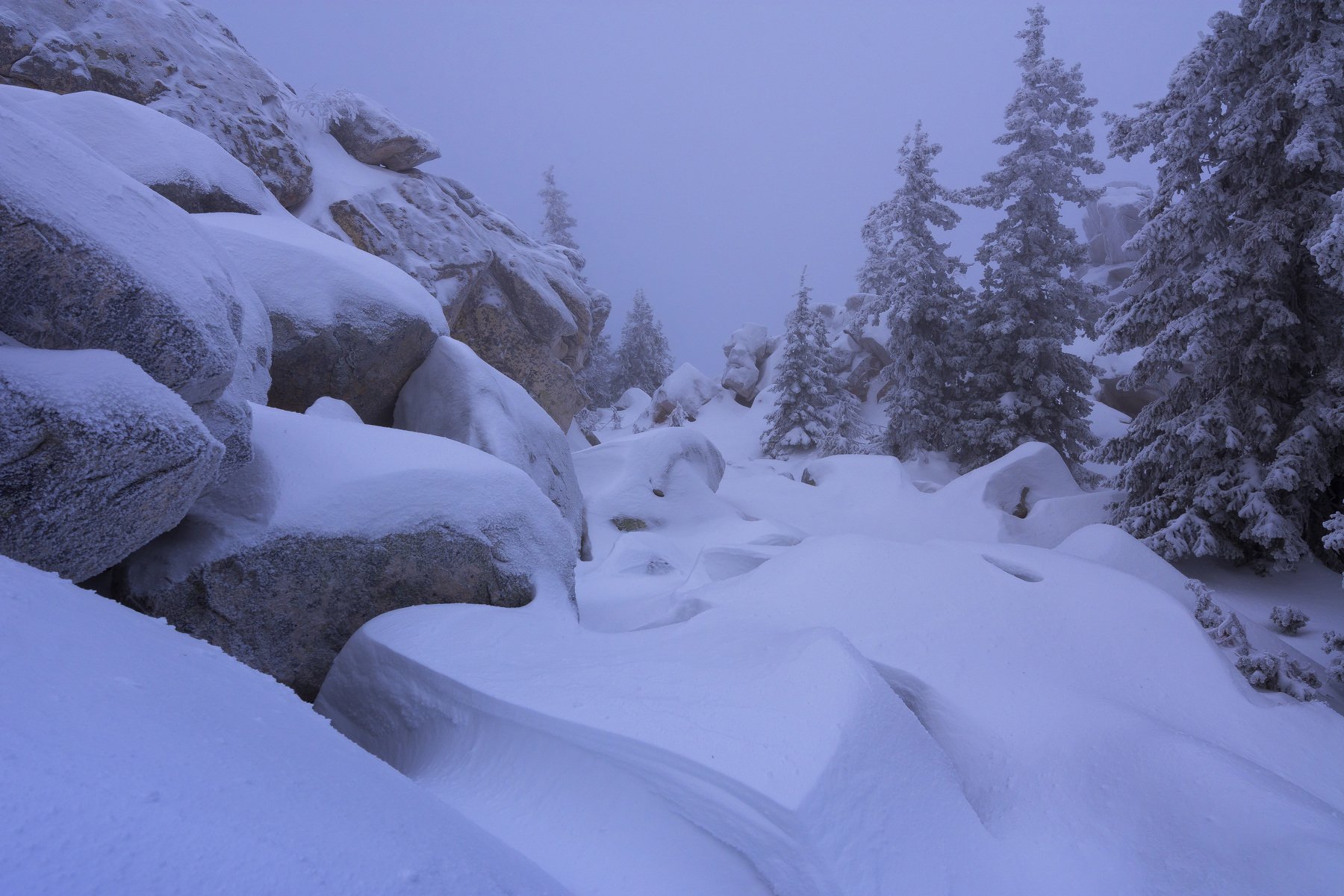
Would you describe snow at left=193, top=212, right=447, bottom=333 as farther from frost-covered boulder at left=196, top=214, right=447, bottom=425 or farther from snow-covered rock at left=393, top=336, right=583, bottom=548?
snow-covered rock at left=393, top=336, right=583, bottom=548

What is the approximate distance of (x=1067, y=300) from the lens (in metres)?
17.5

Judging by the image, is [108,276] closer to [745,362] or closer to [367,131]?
[367,131]

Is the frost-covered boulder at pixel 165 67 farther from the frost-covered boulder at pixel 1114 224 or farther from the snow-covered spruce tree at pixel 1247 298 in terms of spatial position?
the frost-covered boulder at pixel 1114 224

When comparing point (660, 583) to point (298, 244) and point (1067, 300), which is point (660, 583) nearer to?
point (298, 244)

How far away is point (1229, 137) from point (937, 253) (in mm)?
9826

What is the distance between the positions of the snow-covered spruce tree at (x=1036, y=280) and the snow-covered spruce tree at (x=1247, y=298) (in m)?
6.27

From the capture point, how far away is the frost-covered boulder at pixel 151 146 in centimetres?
645

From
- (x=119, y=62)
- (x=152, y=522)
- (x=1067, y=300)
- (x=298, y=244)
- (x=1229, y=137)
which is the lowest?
(x=152, y=522)

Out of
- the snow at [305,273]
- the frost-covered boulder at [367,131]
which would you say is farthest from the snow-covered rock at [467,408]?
the frost-covered boulder at [367,131]

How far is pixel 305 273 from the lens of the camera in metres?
7.01

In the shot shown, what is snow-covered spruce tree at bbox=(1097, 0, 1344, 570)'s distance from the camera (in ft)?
29.3

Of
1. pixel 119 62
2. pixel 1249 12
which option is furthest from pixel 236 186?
pixel 1249 12

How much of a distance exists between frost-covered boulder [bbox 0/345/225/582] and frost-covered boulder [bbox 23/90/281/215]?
15.2ft

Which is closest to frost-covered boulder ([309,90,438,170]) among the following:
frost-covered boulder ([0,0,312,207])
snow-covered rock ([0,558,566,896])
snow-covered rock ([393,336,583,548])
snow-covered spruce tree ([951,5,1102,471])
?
frost-covered boulder ([0,0,312,207])
